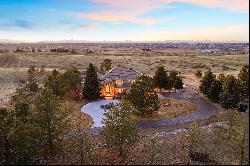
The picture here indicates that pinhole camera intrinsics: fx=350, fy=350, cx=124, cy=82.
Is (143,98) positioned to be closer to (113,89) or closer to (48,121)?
(113,89)

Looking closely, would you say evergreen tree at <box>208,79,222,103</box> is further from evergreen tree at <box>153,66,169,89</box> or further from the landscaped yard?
evergreen tree at <box>153,66,169,89</box>

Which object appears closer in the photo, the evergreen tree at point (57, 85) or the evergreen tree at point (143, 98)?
the evergreen tree at point (143, 98)

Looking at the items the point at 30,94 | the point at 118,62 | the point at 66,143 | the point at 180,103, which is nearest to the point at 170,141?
the point at 66,143

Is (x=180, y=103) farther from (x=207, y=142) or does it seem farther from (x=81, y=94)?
(x=207, y=142)

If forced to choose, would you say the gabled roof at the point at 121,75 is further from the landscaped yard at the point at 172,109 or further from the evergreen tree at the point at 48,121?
the evergreen tree at the point at 48,121

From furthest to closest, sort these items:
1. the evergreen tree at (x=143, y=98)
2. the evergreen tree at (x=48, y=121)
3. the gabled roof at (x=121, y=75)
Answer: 1. the gabled roof at (x=121, y=75)
2. the evergreen tree at (x=143, y=98)
3. the evergreen tree at (x=48, y=121)

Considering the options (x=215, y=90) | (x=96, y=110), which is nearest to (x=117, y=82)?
(x=96, y=110)

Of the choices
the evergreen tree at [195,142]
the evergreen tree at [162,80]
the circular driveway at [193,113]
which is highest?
the evergreen tree at [162,80]

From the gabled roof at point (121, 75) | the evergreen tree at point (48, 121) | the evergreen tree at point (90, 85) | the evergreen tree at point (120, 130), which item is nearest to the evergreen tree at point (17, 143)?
the evergreen tree at point (48, 121)
